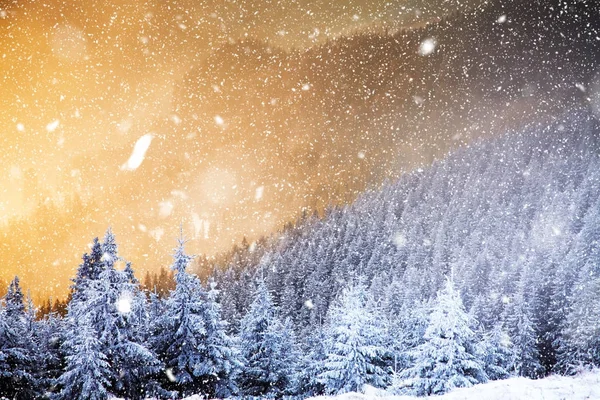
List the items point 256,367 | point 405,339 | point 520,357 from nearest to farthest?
point 256,367, point 405,339, point 520,357

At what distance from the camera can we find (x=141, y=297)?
21641mm

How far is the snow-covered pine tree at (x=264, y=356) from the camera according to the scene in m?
24.9

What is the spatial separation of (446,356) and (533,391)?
9656 mm

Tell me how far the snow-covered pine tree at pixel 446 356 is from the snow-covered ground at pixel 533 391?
716 centimetres

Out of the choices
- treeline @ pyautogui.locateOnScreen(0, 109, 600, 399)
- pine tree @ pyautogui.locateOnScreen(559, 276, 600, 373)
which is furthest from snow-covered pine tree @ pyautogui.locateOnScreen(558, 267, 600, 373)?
treeline @ pyautogui.locateOnScreen(0, 109, 600, 399)

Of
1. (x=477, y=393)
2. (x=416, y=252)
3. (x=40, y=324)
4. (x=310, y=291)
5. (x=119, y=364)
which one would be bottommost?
(x=477, y=393)

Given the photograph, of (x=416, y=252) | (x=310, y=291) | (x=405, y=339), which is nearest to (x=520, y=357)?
(x=405, y=339)

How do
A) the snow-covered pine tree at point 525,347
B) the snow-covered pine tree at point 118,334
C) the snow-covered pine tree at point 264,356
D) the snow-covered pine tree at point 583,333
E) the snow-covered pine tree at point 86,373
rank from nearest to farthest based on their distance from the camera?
the snow-covered pine tree at point 86,373, the snow-covered pine tree at point 118,334, the snow-covered pine tree at point 264,356, the snow-covered pine tree at point 583,333, the snow-covered pine tree at point 525,347

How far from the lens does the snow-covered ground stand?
10578 mm

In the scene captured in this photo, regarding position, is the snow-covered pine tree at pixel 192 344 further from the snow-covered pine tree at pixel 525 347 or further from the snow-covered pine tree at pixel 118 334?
the snow-covered pine tree at pixel 525 347

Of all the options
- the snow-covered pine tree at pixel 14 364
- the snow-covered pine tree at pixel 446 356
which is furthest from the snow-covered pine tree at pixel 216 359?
the snow-covered pine tree at pixel 446 356

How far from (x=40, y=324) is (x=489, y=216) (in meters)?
120

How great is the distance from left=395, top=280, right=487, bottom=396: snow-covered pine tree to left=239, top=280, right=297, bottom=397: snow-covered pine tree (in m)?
7.60

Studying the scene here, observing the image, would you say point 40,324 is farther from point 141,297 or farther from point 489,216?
point 489,216
